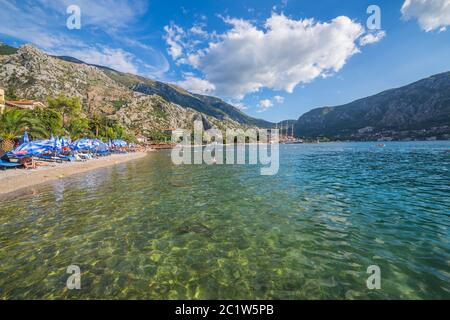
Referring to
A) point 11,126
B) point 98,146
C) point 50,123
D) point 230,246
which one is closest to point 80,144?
point 98,146

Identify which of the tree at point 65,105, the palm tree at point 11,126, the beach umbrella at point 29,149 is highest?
the tree at point 65,105

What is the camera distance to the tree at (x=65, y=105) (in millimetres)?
69438

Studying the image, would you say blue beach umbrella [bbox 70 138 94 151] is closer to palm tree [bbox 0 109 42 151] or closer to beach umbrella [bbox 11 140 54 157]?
palm tree [bbox 0 109 42 151]

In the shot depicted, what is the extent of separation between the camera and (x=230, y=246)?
27.6 feet

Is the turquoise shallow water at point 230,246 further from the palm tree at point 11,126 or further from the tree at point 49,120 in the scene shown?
the tree at point 49,120

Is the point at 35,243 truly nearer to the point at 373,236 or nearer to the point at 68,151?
the point at 373,236

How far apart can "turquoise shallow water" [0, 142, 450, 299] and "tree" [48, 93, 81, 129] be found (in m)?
69.6

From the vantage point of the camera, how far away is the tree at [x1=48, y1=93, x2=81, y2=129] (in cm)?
6944

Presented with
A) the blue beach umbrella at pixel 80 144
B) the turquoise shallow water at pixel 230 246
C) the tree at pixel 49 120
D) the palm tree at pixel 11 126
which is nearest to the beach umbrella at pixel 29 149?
the blue beach umbrella at pixel 80 144

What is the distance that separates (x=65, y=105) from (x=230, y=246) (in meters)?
84.5

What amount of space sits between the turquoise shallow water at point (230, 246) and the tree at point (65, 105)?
69.6 metres

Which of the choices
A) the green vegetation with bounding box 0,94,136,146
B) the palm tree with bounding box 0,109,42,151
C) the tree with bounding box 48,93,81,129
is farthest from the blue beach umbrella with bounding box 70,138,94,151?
the tree with bounding box 48,93,81,129

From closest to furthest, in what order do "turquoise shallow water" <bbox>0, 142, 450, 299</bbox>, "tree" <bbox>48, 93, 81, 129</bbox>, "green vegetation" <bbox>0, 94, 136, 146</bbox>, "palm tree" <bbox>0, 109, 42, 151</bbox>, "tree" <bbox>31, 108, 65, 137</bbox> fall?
"turquoise shallow water" <bbox>0, 142, 450, 299</bbox>, "palm tree" <bbox>0, 109, 42, 151</bbox>, "green vegetation" <bbox>0, 94, 136, 146</bbox>, "tree" <bbox>31, 108, 65, 137</bbox>, "tree" <bbox>48, 93, 81, 129</bbox>
